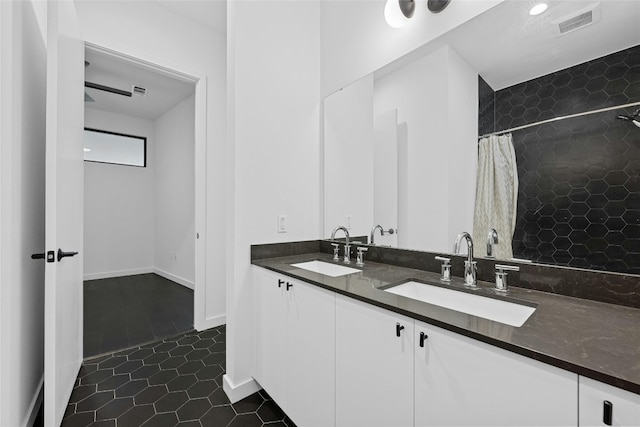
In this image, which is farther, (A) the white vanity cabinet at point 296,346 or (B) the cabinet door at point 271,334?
(B) the cabinet door at point 271,334

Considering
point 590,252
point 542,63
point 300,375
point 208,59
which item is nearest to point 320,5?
point 208,59

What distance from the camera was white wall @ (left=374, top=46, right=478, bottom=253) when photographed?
55.6 inches

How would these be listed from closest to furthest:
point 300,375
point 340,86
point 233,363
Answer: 1. point 300,375
2. point 233,363
3. point 340,86

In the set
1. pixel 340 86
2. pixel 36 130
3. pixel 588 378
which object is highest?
pixel 340 86

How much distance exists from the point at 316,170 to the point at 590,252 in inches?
62.0

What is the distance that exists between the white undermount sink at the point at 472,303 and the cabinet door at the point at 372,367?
26 centimetres

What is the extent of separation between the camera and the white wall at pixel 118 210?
448 cm

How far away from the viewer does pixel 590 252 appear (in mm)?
1065

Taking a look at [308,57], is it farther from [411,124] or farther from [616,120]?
[616,120]

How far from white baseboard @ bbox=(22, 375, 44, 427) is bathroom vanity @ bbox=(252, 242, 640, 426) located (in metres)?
1.20

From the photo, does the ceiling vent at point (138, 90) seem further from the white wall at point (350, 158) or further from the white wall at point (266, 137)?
the white wall at point (350, 158)

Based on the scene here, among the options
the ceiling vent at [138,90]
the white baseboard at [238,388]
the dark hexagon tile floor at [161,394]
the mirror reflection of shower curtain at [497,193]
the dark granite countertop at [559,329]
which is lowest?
the dark hexagon tile floor at [161,394]

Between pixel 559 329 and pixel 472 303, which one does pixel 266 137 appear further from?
pixel 559 329

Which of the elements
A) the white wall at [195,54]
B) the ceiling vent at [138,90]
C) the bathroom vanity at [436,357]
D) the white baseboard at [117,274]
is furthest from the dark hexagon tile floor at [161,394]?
the ceiling vent at [138,90]
